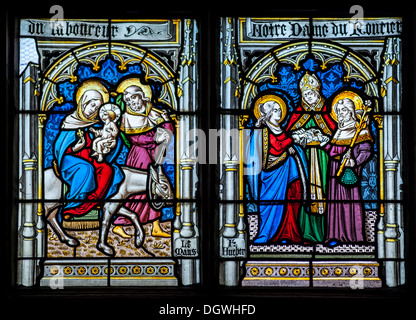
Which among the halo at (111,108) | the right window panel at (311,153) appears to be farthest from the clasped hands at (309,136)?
the halo at (111,108)

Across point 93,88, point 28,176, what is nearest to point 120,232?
point 28,176

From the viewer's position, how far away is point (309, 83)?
13.6ft

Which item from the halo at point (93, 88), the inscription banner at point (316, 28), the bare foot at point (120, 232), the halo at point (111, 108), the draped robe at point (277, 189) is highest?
the inscription banner at point (316, 28)

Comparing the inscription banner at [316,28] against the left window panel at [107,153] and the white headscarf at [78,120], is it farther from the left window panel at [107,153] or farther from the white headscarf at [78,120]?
the white headscarf at [78,120]

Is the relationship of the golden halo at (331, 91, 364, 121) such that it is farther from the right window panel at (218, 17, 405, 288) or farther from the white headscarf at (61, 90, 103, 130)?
the white headscarf at (61, 90, 103, 130)

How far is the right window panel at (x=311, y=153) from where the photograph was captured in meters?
4.03

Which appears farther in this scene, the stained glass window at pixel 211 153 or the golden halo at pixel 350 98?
the golden halo at pixel 350 98

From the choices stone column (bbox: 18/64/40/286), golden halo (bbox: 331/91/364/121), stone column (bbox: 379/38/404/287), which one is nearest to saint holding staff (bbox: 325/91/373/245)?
golden halo (bbox: 331/91/364/121)

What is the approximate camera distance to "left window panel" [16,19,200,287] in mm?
4020

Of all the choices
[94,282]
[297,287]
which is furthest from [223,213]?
[94,282]

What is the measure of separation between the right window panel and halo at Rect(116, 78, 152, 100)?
503 millimetres

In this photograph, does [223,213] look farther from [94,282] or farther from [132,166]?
[94,282]

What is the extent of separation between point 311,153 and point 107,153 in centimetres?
136

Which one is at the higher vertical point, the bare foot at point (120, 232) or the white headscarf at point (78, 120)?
the white headscarf at point (78, 120)
